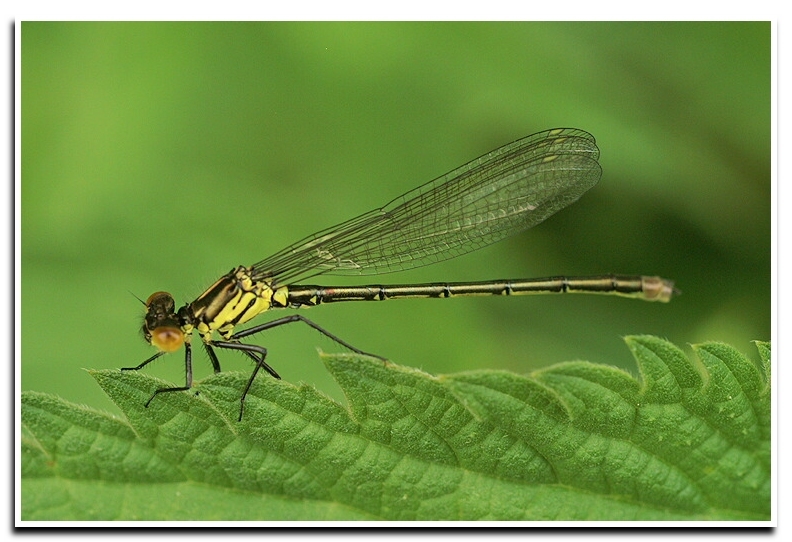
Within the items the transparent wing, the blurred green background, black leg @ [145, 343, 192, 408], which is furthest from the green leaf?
the transparent wing

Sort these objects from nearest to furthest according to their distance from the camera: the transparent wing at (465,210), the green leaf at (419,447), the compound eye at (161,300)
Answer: the green leaf at (419,447)
the compound eye at (161,300)
the transparent wing at (465,210)

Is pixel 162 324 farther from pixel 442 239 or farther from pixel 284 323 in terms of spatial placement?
pixel 442 239

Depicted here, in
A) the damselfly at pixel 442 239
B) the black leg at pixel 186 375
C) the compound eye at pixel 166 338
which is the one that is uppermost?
the damselfly at pixel 442 239

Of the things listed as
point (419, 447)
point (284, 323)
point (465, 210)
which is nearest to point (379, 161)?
point (465, 210)

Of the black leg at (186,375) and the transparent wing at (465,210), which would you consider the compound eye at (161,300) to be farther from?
the transparent wing at (465,210)

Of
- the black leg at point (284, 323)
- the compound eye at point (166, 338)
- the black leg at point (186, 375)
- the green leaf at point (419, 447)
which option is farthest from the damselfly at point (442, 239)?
the green leaf at point (419, 447)

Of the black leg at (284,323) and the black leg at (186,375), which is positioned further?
the black leg at (284,323)
